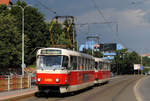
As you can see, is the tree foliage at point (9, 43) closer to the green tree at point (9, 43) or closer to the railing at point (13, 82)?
the green tree at point (9, 43)

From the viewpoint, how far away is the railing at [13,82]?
2035 centimetres

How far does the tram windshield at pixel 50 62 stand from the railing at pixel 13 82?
4074 mm

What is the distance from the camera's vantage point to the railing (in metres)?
20.3

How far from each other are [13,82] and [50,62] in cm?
538

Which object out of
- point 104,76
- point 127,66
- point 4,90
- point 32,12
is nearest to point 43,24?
point 32,12

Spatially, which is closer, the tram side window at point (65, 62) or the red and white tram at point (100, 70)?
the tram side window at point (65, 62)

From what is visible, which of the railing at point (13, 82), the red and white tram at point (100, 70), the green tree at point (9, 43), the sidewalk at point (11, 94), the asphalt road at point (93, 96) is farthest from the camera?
the green tree at point (9, 43)

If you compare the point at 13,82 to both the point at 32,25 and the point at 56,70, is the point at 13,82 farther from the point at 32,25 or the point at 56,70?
the point at 32,25

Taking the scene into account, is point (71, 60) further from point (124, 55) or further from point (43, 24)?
point (124, 55)

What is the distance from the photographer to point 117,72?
97625 millimetres

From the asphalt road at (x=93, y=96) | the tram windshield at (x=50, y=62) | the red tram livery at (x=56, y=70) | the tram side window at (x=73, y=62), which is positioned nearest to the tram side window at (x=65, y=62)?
the red tram livery at (x=56, y=70)

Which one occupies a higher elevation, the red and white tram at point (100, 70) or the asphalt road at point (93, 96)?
the red and white tram at point (100, 70)

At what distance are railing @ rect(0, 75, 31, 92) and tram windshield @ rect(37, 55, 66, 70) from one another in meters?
4.07

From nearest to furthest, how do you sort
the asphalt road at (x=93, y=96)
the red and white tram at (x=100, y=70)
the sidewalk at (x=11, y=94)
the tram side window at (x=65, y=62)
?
the sidewalk at (x=11, y=94) → the asphalt road at (x=93, y=96) → the tram side window at (x=65, y=62) → the red and white tram at (x=100, y=70)
